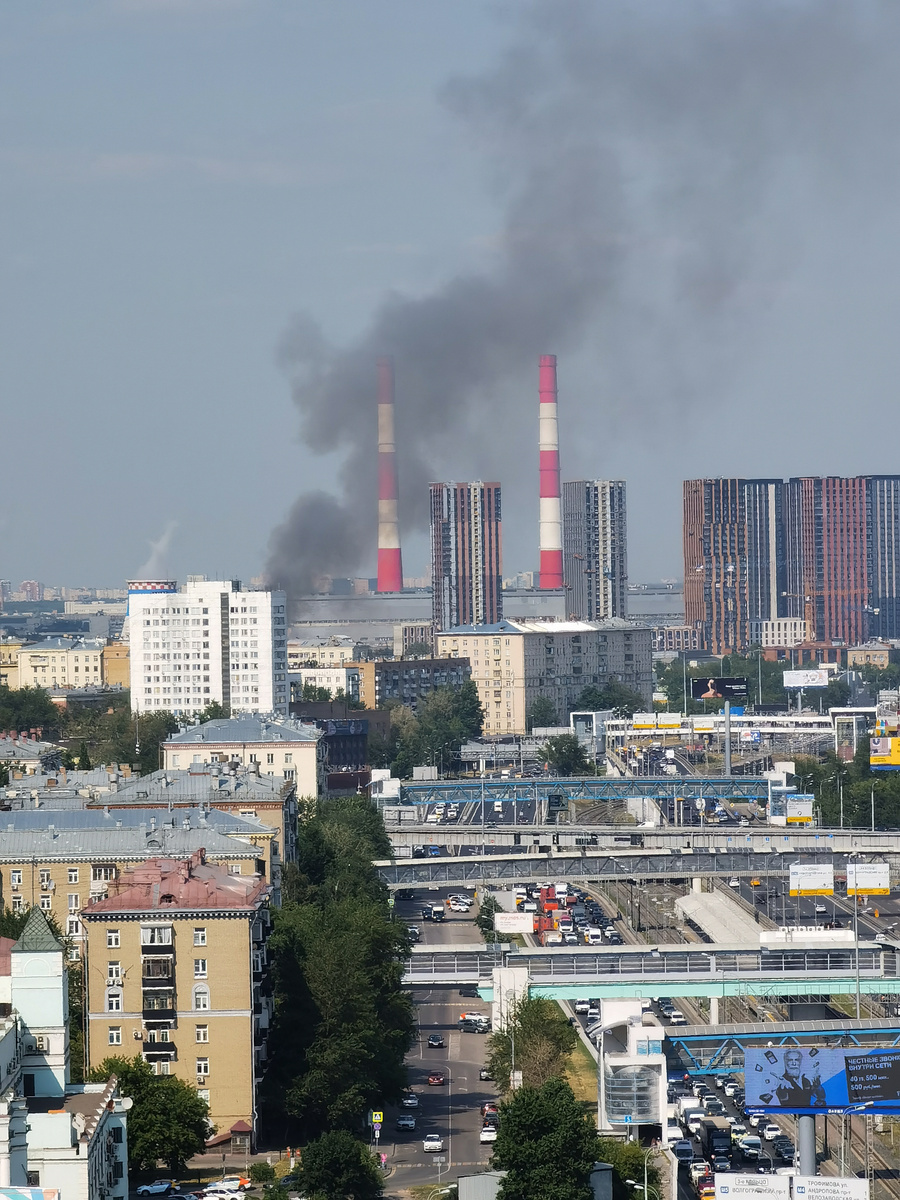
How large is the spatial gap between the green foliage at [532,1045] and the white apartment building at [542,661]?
56.3m

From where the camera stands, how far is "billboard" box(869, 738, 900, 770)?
196ft

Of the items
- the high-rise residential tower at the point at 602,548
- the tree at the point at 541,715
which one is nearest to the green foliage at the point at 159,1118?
the tree at the point at 541,715

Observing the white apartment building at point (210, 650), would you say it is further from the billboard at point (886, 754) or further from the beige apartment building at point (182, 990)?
the beige apartment building at point (182, 990)

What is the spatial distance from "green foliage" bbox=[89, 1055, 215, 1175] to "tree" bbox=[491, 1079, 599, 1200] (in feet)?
9.87

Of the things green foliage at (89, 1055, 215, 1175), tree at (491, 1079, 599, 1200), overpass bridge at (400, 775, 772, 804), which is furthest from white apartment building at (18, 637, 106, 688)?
tree at (491, 1079, 599, 1200)

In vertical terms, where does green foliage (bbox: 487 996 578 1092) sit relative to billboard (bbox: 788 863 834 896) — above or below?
below

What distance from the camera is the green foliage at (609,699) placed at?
85750 millimetres

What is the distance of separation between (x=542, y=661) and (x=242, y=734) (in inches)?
1513

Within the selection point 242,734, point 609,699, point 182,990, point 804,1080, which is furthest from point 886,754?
point 804,1080

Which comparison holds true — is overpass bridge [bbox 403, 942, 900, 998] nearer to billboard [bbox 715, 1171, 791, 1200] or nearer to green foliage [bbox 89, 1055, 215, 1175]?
green foliage [bbox 89, 1055, 215, 1175]

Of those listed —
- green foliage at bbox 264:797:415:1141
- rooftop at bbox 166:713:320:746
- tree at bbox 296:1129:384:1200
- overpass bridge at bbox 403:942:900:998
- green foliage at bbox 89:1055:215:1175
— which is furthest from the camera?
rooftop at bbox 166:713:320:746

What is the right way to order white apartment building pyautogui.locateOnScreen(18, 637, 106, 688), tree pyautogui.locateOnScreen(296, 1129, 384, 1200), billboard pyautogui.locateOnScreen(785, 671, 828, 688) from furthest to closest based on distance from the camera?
Result: white apartment building pyautogui.locateOnScreen(18, 637, 106, 688), billboard pyautogui.locateOnScreen(785, 671, 828, 688), tree pyautogui.locateOnScreen(296, 1129, 384, 1200)

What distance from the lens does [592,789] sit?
60.7 metres

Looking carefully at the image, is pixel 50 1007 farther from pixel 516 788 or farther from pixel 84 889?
pixel 516 788
